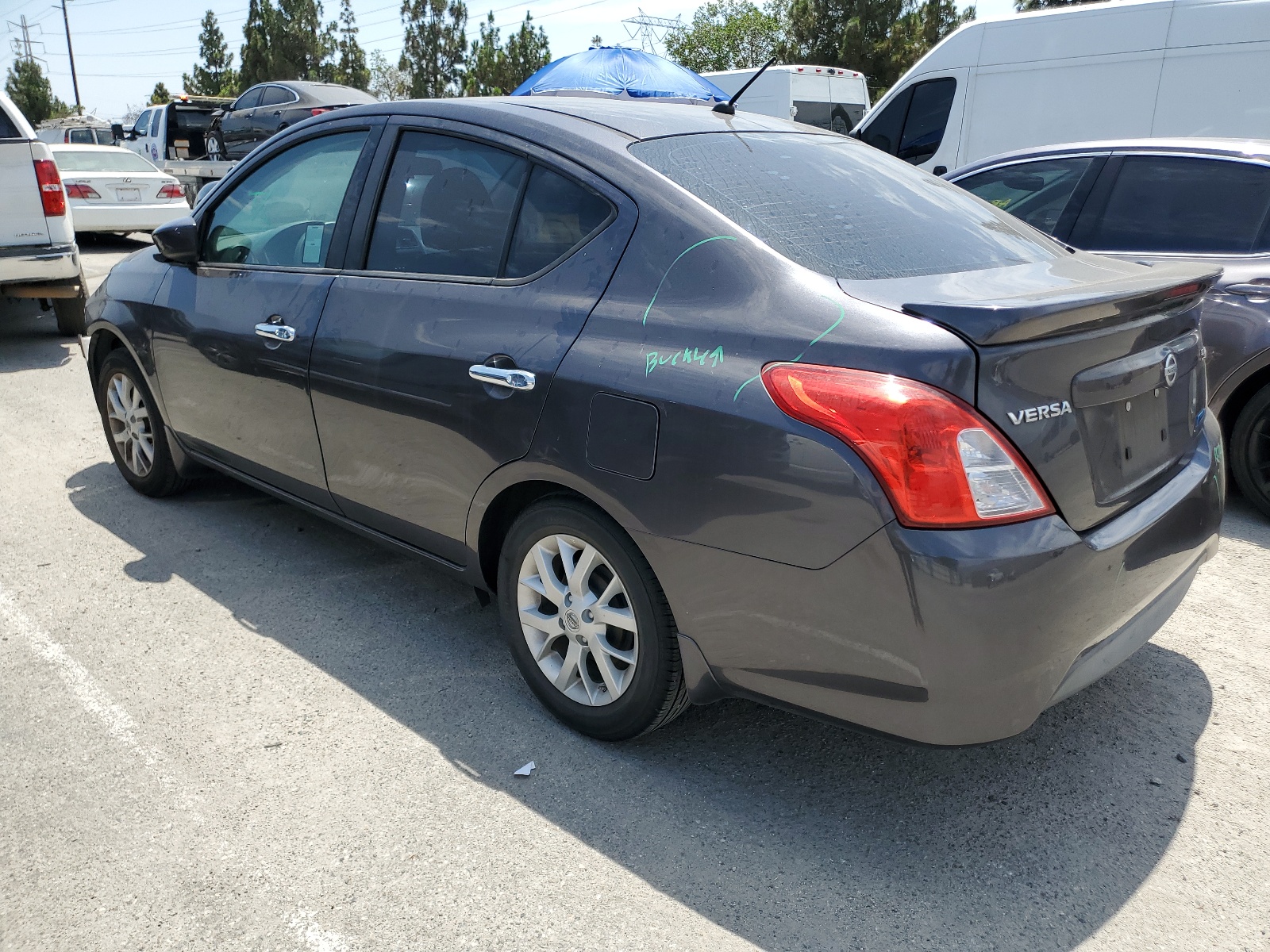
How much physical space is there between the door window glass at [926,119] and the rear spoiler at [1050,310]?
822 cm

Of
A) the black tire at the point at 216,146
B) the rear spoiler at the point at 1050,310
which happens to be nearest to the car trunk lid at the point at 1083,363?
the rear spoiler at the point at 1050,310

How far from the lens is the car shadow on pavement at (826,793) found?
7.48 ft

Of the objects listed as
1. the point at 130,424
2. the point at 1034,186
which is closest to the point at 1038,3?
the point at 1034,186

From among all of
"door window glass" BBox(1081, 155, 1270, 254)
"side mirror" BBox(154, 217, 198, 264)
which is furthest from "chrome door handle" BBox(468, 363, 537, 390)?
"door window glass" BBox(1081, 155, 1270, 254)

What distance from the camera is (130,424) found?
189 inches

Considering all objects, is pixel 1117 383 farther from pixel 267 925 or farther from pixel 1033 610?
pixel 267 925

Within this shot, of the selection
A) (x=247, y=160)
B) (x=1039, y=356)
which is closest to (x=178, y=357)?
(x=247, y=160)

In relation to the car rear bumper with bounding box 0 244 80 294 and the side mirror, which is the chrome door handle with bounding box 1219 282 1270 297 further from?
the car rear bumper with bounding box 0 244 80 294

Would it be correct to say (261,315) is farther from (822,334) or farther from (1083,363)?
(1083,363)

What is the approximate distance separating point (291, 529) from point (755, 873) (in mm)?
2906

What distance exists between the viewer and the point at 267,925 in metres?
2.24

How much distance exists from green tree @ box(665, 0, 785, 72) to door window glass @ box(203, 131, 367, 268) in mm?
42800

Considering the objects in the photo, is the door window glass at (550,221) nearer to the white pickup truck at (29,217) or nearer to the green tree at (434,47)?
the white pickup truck at (29,217)

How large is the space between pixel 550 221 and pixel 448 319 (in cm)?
43
